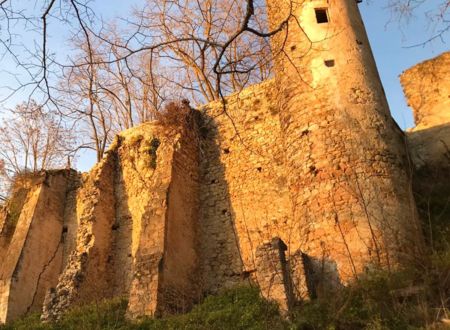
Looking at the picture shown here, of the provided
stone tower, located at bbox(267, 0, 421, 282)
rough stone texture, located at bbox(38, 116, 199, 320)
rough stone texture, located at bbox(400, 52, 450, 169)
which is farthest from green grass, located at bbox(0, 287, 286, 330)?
rough stone texture, located at bbox(400, 52, 450, 169)

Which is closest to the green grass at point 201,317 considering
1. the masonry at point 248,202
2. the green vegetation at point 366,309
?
the green vegetation at point 366,309

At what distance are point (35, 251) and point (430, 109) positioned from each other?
11158 mm

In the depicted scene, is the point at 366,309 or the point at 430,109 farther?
the point at 430,109

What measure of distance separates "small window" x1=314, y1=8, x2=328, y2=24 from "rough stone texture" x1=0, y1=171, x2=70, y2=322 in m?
8.92

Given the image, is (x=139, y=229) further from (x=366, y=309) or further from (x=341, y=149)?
(x=366, y=309)

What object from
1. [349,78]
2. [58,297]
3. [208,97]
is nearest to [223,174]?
[349,78]

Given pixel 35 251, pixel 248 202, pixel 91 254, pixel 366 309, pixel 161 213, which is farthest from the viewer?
pixel 35 251

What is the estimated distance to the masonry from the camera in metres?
8.07

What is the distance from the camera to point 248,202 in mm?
11062

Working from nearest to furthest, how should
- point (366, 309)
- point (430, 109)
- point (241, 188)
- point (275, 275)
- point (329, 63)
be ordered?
point (366, 309), point (275, 275), point (329, 63), point (241, 188), point (430, 109)

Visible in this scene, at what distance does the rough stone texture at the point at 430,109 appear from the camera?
11.4 m

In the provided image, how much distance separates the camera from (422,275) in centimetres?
652

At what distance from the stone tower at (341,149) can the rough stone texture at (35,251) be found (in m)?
7.39

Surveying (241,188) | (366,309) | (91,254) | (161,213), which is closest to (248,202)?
(241,188)
